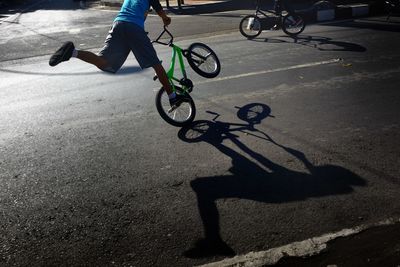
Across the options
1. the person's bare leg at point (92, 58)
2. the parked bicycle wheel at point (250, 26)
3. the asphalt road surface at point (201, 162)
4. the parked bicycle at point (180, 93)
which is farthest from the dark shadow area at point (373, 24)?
the person's bare leg at point (92, 58)

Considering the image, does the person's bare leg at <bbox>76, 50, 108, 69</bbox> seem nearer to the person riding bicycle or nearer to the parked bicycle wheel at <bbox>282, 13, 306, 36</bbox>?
the person riding bicycle

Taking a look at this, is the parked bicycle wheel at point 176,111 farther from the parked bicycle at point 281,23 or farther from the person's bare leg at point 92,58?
the parked bicycle at point 281,23

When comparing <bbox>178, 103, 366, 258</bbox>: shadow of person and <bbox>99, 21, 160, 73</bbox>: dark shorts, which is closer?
<bbox>178, 103, 366, 258</bbox>: shadow of person

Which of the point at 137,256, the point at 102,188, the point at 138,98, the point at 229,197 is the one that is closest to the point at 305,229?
the point at 229,197

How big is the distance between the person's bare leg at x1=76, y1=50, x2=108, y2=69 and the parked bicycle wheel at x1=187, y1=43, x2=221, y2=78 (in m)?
1.48

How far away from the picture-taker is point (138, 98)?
7.17 m

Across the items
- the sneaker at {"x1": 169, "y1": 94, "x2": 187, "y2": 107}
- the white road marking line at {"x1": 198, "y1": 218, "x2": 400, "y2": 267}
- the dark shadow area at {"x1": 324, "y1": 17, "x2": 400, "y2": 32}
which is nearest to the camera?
the white road marking line at {"x1": 198, "y1": 218, "x2": 400, "y2": 267}

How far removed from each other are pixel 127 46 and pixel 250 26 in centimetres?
668

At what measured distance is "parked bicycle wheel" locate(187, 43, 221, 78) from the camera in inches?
259

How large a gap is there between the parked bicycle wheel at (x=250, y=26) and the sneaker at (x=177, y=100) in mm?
6244

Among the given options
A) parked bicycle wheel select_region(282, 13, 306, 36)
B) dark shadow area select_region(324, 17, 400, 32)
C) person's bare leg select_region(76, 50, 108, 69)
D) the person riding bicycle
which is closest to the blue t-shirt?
the person riding bicycle

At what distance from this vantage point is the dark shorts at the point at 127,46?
5359 millimetres

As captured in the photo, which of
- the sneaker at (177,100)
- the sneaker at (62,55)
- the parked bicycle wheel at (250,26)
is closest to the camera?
the sneaker at (62,55)

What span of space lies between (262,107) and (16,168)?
12.0 ft
